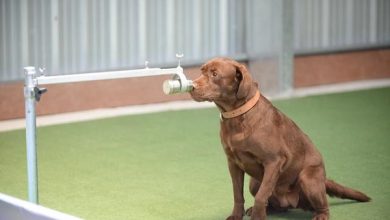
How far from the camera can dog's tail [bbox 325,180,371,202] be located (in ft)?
19.7

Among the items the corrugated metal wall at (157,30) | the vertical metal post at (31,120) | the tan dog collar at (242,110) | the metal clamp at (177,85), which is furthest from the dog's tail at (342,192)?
the corrugated metal wall at (157,30)

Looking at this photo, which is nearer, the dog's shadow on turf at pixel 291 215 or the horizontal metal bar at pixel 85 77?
the horizontal metal bar at pixel 85 77

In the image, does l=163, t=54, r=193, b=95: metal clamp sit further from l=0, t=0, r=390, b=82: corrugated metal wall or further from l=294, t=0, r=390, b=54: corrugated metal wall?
l=294, t=0, r=390, b=54: corrugated metal wall

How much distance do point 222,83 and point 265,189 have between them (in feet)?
2.18

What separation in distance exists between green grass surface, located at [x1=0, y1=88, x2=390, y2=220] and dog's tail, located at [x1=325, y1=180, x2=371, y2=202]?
0.06 metres

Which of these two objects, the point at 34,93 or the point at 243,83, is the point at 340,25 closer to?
the point at 243,83

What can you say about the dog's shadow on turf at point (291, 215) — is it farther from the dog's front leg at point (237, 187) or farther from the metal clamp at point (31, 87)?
the metal clamp at point (31, 87)

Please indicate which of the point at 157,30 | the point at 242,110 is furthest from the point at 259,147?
the point at 157,30

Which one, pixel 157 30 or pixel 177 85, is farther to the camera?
pixel 157 30

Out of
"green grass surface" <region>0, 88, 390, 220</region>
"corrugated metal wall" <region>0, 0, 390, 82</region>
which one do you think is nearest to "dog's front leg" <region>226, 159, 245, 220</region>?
"green grass surface" <region>0, 88, 390, 220</region>

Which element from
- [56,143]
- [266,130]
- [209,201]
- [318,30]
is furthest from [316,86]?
[266,130]

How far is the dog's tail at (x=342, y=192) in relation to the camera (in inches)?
237

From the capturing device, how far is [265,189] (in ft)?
18.0

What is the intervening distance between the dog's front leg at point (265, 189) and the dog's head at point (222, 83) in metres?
0.44
